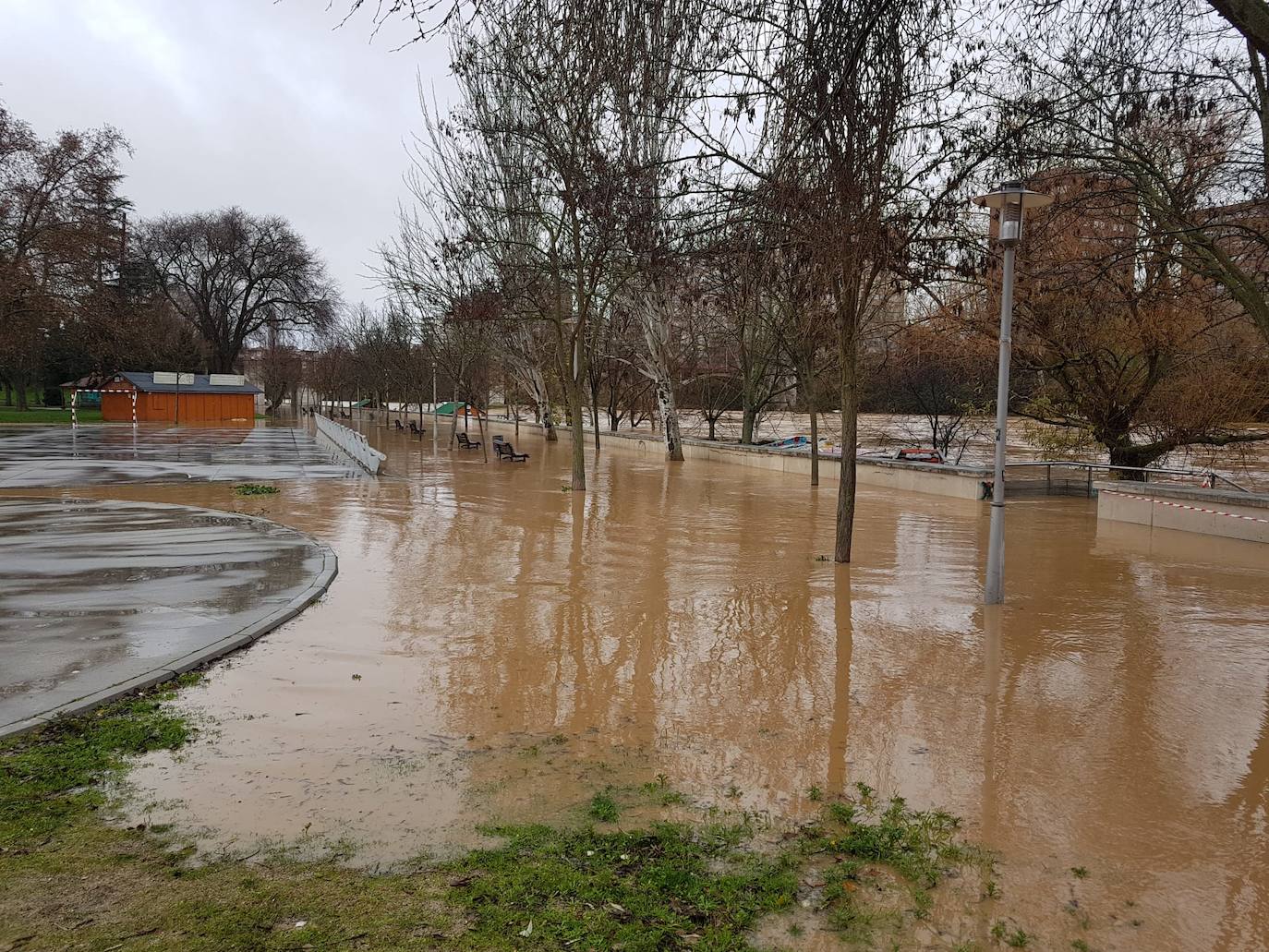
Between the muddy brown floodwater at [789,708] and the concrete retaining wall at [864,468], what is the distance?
8193 millimetres

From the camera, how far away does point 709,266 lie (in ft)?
36.0

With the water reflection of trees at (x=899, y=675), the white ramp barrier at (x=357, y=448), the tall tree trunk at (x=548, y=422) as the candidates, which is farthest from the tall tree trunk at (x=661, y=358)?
the water reflection of trees at (x=899, y=675)

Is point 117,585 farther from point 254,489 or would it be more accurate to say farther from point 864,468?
point 864,468

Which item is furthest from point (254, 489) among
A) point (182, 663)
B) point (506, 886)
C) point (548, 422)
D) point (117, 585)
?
point (548, 422)

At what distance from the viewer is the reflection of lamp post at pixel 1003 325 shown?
9117 millimetres

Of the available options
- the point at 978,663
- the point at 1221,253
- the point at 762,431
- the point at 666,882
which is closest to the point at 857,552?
the point at 978,663

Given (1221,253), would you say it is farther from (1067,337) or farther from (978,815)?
(978,815)

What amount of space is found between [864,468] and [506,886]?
22800mm

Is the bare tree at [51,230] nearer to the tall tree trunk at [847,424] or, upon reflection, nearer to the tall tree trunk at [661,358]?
the tall tree trunk at [661,358]

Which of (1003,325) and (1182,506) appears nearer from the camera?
(1003,325)

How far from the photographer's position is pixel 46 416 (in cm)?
5959

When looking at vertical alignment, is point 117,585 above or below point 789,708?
above

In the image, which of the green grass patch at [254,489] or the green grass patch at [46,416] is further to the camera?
the green grass patch at [46,416]

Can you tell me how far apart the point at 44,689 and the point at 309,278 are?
6851cm
